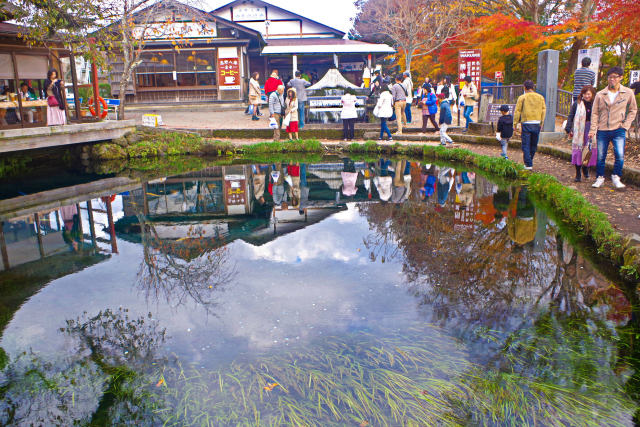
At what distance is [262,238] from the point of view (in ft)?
24.6

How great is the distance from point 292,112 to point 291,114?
0.08 m

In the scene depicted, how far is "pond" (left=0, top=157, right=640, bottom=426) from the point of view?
3580 millimetres

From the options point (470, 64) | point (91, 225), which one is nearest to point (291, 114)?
point (470, 64)

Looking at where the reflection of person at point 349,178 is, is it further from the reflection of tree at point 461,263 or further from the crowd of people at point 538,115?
the reflection of tree at point 461,263

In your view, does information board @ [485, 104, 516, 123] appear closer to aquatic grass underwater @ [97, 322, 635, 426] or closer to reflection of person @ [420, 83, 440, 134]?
reflection of person @ [420, 83, 440, 134]

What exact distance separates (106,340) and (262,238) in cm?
322

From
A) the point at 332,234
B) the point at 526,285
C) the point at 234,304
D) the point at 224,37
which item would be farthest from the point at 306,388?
the point at 224,37

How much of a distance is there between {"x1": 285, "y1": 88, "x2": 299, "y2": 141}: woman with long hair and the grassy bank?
3.67m

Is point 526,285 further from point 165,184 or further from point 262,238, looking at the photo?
point 165,184

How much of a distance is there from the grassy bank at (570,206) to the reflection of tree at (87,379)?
15.8 ft

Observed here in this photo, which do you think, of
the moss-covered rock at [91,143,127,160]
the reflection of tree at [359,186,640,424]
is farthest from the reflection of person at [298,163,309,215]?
the moss-covered rock at [91,143,127,160]

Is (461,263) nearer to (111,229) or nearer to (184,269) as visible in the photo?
(184,269)

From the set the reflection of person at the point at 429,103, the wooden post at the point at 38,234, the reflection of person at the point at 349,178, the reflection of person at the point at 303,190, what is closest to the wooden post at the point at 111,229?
the wooden post at the point at 38,234

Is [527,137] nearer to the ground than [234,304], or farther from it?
→ farther from it
